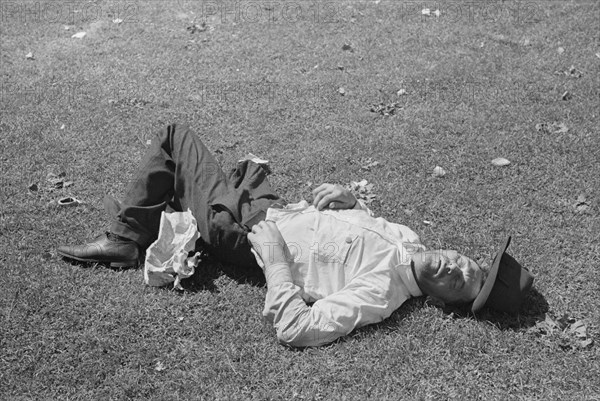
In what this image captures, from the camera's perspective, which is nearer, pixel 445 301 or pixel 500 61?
pixel 445 301

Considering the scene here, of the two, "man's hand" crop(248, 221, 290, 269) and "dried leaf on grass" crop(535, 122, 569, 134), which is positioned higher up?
"man's hand" crop(248, 221, 290, 269)

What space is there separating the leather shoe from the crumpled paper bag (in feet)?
0.62

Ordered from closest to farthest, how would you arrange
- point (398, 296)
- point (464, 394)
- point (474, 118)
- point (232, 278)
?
point (464, 394), point (398, 296), point (232, 278), point (474, 118)

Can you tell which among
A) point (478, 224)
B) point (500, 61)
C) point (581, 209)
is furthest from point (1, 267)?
point (500, 61)

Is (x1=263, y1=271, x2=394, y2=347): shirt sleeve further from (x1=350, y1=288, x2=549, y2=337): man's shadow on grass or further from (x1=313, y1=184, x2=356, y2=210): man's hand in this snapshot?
(x1=313, y1=184, x2=356, y2=210): man's hand

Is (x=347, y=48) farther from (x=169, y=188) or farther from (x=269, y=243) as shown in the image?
(x=269, y=243)

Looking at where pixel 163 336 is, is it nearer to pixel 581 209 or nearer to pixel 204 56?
pixel 581 209

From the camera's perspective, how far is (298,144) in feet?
21.0

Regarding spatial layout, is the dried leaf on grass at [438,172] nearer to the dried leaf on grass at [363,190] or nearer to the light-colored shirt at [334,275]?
the dried leaf on grass at [363,190]

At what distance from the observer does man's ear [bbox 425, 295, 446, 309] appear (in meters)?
4.59

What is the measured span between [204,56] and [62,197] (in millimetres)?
3034

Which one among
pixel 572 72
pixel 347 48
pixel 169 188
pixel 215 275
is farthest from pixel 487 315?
pixel 347 48

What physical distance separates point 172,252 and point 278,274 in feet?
2.77

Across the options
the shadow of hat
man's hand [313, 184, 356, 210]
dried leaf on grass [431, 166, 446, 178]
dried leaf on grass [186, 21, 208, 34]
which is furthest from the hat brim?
dried leaf on grass [186, 21, 208, 34]
